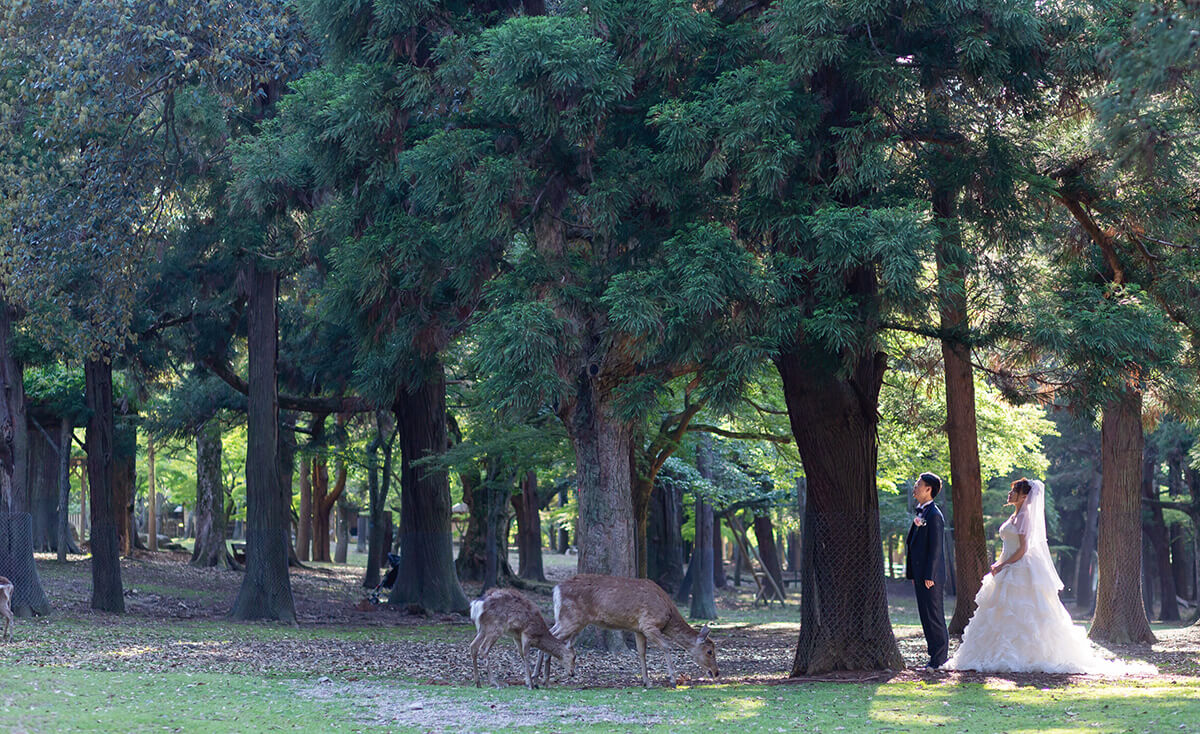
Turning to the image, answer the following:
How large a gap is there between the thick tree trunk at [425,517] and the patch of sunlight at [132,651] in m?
9.93

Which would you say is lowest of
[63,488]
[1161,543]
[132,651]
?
[1161,543]

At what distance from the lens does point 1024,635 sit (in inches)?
468

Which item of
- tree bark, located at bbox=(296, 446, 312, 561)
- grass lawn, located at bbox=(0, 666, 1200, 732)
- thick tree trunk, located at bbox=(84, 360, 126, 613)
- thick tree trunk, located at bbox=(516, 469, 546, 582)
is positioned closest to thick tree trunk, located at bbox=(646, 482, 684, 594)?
thick tree trunk, located at bbox=(516, 469, 546, 582)

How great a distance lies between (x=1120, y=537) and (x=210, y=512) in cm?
2519

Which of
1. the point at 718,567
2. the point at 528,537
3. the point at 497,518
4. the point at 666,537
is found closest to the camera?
the point at 497,518

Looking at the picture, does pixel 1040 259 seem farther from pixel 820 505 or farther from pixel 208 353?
pixel 208 353

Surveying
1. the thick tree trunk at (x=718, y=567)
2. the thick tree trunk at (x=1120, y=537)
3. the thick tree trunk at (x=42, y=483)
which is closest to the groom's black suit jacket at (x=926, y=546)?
the thick tree trunk at (x=1120, y=537)

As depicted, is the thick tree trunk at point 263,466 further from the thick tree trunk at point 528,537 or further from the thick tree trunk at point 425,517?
the thick tree trunk at point 528,537

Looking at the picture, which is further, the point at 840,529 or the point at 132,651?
the point at 132,651

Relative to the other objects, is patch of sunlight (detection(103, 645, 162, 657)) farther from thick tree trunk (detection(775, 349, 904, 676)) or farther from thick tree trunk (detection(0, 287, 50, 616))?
thick tree trunk (detection(775, 349, 904, 676))

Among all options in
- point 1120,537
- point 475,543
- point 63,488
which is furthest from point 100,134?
point 475,543

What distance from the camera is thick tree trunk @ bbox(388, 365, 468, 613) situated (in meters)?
24.6

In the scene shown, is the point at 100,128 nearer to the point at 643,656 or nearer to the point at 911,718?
the point at 643,656

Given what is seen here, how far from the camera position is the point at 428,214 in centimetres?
1383
